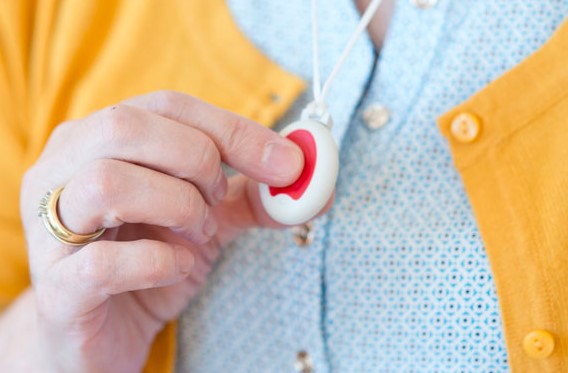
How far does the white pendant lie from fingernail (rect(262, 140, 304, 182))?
0.01m

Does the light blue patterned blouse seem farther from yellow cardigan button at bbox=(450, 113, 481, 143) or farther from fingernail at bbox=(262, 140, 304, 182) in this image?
fingernail at bbox=(262, 140, 304, 182)

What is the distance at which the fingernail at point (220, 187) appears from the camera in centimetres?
61

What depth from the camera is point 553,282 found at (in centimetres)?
61

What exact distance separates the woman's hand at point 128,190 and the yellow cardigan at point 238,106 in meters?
0.18

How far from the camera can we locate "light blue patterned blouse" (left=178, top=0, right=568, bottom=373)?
2.19 feet

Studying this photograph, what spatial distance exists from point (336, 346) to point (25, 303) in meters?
0.37

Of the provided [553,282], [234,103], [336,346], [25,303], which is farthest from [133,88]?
[553,282]

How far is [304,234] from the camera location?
740 mm

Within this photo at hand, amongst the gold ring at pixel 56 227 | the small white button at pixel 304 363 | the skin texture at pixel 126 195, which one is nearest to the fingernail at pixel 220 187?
the skin texture at pixel 126 195

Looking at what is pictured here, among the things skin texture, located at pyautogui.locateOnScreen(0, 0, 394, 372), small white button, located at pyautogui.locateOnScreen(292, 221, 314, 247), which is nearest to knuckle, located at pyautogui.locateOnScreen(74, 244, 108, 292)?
skin texture, located at pyautogui.locateOnScreen(0, 0, 394, 372)

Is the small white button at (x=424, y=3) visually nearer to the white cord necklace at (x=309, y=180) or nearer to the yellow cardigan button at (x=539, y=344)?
the white cord necklace at (x=309, y=180)

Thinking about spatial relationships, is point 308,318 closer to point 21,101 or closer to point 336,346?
point 336,346

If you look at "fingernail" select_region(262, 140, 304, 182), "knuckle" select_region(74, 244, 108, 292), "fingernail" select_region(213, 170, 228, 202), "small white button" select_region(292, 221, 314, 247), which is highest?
"fingernail" select_region(262, 140, 304, 182)

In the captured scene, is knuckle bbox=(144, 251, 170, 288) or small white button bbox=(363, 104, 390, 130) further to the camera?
small white button bbox=(363, 104, 390, 130)
